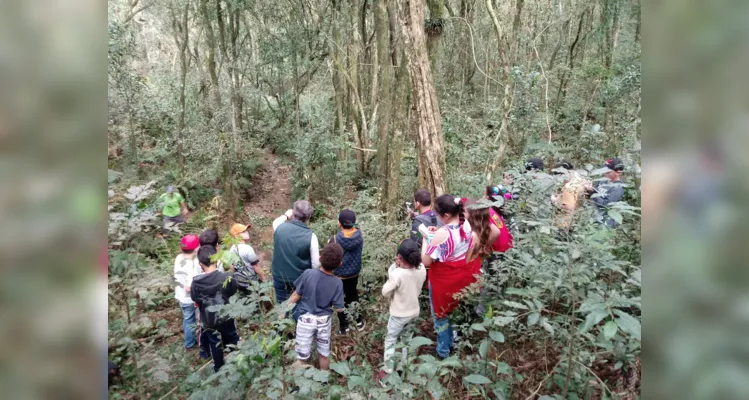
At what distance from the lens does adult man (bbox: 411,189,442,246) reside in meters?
4.27

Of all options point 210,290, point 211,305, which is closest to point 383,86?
point 210,290

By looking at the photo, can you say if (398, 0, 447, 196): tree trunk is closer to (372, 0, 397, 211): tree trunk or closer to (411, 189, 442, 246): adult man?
(411, 189, 442, 246): adult man

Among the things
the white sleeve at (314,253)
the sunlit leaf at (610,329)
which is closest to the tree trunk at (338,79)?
the white sleeve at (314,253)

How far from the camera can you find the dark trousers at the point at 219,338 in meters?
3.48

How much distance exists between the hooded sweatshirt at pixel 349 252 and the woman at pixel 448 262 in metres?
1.02

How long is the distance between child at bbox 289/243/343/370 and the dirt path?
18.5 feet

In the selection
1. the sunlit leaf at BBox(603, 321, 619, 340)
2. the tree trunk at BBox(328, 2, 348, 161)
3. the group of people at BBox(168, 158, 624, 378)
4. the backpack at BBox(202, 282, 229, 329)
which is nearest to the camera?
the sunlit leaf at BBox(603, 321, 619, 340)

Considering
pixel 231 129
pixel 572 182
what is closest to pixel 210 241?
pixel 572 182

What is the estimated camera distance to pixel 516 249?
3.29 metres

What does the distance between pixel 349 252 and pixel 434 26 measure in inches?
186

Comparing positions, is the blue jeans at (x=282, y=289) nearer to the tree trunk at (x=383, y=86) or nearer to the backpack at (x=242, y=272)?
the backpack at (x=242, y=272)

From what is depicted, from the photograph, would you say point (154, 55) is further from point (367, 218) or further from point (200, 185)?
point (367, 218)

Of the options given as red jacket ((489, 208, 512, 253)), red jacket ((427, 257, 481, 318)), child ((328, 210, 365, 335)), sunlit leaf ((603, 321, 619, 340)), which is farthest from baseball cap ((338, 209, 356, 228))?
sunlit leaf ((603, 321, 619, 340))
